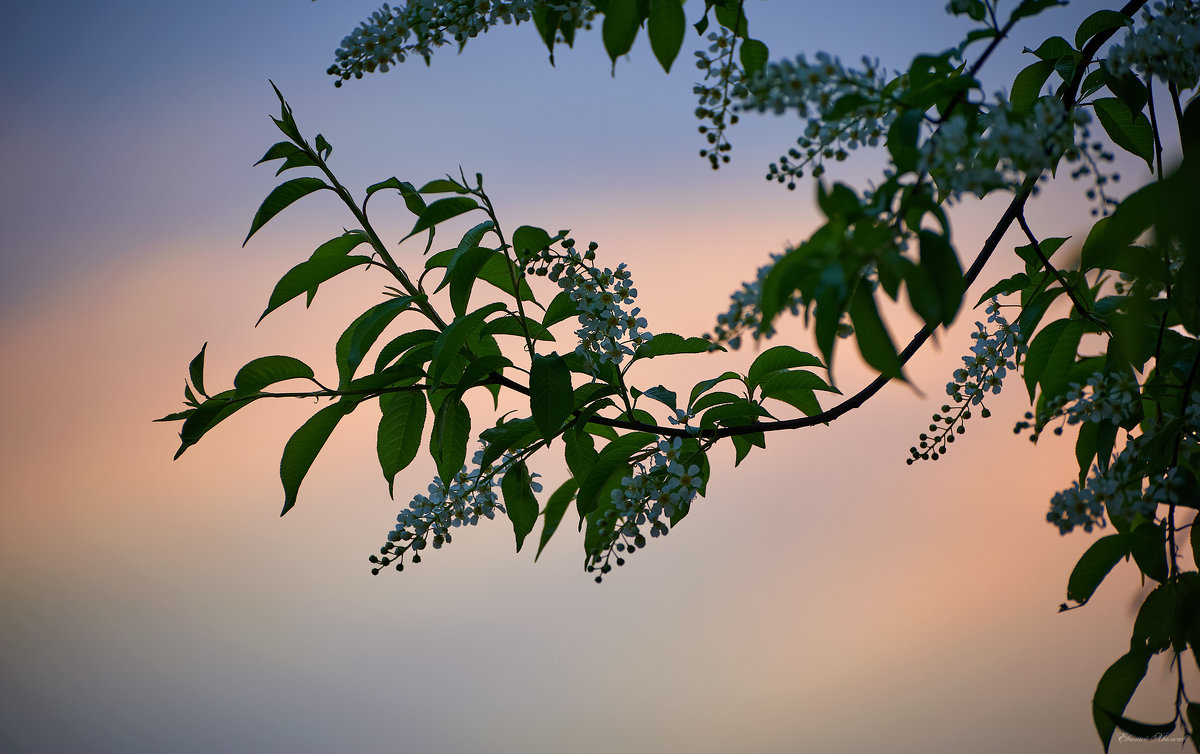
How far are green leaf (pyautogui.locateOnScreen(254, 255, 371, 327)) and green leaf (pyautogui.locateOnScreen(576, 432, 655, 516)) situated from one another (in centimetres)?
32

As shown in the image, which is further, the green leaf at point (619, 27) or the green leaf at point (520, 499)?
the green leaf at point (520, 499)

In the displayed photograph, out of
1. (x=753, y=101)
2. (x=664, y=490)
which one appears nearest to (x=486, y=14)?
(x=753, y=101)

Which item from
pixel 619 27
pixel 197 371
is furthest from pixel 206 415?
pixel 619 27

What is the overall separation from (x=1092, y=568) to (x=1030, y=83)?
0.52m

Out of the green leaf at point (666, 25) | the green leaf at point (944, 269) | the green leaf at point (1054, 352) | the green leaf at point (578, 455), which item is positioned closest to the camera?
the green leaf at point (944, 269)

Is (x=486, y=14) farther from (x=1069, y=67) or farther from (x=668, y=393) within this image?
(x=1069, y=67)

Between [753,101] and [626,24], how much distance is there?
0.68ft

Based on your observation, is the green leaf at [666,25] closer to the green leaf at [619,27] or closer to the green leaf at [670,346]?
Answer: the green leaf at [619,27]

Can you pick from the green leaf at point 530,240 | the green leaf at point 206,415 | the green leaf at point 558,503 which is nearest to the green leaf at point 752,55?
the green leaf at point 530,240

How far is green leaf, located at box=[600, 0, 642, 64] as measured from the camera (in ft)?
2.27

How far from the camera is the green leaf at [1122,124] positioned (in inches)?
35.2

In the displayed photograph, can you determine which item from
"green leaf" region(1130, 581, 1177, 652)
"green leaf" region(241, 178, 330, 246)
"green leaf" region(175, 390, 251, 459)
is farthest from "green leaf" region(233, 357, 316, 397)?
"green leaf" region(1130, 581, 1177, 652)

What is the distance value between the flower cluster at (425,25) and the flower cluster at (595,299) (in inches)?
9.3

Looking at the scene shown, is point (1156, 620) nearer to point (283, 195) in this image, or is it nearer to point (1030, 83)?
point (1030, 83)
